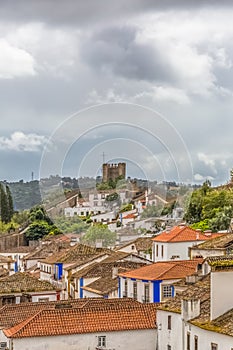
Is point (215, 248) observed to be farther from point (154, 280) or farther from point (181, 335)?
point (181, 335)

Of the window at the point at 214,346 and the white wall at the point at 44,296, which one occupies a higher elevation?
the window at the point at 214,346

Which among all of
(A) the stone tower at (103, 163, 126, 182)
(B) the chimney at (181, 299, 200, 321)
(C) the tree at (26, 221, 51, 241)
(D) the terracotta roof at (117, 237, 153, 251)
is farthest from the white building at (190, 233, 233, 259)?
(C) the tree at (26, 221, 51, 241)

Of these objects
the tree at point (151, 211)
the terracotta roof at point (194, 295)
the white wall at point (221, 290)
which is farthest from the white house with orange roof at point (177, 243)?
the white wall at point (221, 290)

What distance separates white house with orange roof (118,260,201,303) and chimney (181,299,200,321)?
13.5m

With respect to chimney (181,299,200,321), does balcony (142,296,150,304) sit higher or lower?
lower

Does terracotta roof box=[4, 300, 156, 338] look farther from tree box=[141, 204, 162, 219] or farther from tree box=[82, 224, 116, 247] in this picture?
tree box=[141, 204, 162, 219]

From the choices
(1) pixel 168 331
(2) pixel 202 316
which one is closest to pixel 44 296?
(1) pixel 168 331

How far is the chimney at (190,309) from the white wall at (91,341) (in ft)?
16.9

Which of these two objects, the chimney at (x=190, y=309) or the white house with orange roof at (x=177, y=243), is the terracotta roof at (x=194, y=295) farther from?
the white house with orange roof at (x=177, y=243)

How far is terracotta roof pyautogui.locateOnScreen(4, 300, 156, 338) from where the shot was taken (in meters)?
45.7

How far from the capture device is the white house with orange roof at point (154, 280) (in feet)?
187

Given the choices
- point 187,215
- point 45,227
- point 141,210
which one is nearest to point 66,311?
point 187,215

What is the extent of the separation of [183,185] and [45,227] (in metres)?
54.1

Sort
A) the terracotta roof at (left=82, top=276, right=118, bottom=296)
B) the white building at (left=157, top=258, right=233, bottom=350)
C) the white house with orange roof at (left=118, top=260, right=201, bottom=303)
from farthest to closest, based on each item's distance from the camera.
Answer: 1. the terracotta roof at (left=82, top=276, right=118, bottom=296)
2. the white house with orange roof at (left=118, top=260, right=201, bottom=303)
3. the white building at (left=157, top=258, right=233, bottom=350)
